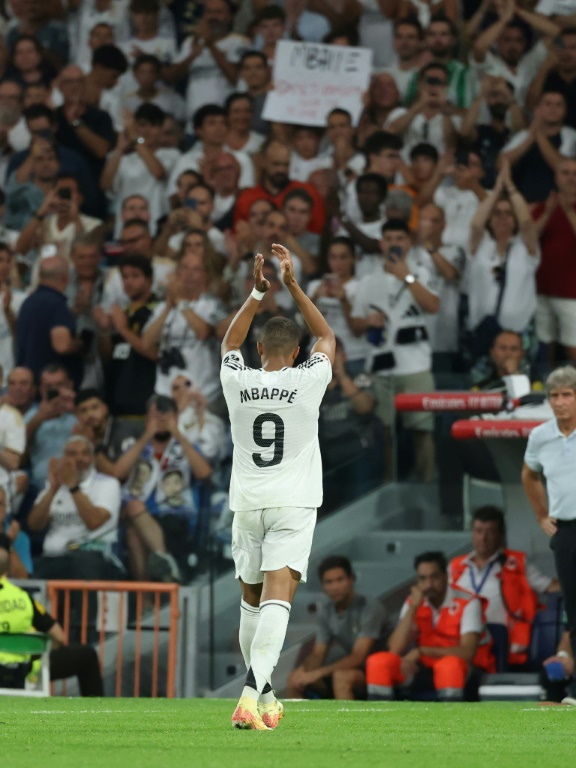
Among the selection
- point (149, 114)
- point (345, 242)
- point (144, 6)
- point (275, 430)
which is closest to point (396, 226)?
point (345, 242)

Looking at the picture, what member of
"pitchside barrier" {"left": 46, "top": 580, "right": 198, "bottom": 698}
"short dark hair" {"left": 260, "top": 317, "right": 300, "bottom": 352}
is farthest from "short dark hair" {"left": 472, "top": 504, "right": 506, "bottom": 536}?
"short dark hair" {"left": 260, "top": 317, "right": 300, "bottom": 352}

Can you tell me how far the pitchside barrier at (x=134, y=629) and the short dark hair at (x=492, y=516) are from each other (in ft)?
7.63

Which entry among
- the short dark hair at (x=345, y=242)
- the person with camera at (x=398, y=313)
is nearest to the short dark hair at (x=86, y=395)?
the person with camera at (x=398, y=313)

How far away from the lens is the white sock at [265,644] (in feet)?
24.6

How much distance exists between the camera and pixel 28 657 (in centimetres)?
1162

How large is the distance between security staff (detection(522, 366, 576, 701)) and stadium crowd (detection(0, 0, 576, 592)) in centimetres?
242

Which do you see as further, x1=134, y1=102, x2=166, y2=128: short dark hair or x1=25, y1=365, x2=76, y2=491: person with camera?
x1=134, y1=102, x2=166, y2=128: short dark hair

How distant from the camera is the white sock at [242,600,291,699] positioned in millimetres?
7500

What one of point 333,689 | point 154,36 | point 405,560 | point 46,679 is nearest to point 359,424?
point 405,560

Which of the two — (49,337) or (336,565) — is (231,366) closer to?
(336,565)

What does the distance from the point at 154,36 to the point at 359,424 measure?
5.84 metres

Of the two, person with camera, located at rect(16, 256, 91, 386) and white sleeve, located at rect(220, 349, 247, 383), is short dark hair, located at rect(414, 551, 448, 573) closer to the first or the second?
person with camera, located at rect(16, 256, 91, 386)

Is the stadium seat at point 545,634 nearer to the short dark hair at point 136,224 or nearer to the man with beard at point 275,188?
the man with beard at point 275,188

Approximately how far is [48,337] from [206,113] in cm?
279
